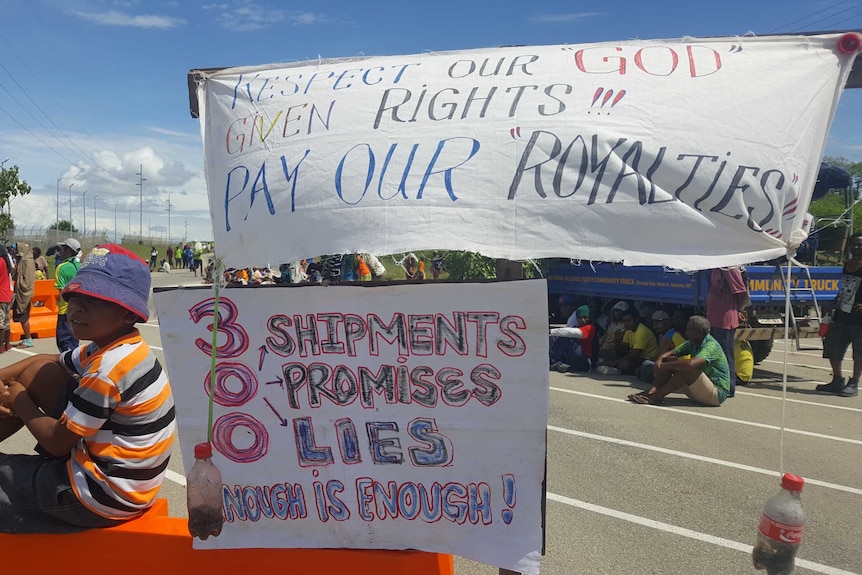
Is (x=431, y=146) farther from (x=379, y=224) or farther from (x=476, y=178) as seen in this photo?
(x=379, y=224)

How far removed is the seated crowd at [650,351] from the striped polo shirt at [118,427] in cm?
566

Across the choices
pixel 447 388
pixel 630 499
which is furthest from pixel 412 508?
pixel 630 499

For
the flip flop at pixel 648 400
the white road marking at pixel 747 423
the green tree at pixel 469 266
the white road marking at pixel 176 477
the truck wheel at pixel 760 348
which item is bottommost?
the white road marking at pixel 176 477

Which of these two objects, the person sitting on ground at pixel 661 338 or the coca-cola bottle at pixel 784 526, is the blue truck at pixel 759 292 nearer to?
the person sitting on ground at pixel 661 338

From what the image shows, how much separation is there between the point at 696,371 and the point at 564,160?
17.6ft

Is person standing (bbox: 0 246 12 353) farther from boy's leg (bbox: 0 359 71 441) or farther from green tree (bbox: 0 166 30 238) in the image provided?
green tree (bbox: 0 166 30 238)

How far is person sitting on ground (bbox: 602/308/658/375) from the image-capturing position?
27.4ft

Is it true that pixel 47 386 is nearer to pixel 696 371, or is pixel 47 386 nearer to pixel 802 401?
pixel 696 371

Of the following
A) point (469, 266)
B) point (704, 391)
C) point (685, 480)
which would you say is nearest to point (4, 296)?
point (469, 266)

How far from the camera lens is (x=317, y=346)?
2201 mm

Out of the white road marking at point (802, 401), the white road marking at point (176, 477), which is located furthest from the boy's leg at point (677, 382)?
the white road marking at point (176, 477)

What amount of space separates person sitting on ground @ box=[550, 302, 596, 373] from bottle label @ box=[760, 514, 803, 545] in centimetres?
654

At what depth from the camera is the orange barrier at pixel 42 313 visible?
11.2m

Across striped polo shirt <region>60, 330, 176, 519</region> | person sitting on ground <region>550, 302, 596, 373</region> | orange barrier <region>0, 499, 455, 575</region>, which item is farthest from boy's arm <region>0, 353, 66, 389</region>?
person sitting on ground <region>550, 302, 596, 373</region>
